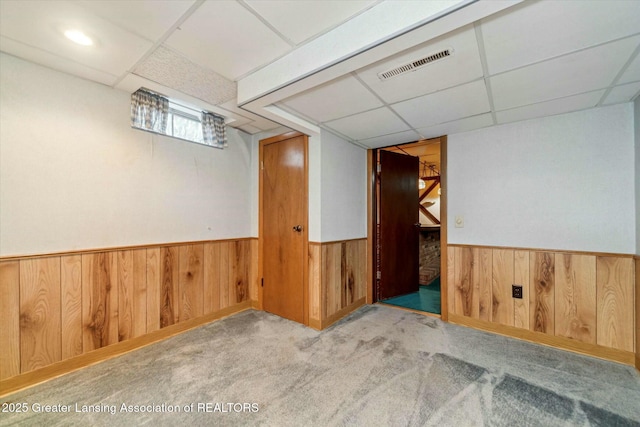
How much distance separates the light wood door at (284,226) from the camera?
286 centimetres

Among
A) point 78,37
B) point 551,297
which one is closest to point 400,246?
point 551,297

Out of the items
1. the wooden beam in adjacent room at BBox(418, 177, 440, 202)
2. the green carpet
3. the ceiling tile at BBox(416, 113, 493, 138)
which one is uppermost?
the ceiling tile at BBox(416, 113, 493, 138)

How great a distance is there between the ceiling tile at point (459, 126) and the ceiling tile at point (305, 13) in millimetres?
1713

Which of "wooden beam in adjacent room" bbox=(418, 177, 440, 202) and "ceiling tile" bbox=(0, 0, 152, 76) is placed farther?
"wooden beam in adjacent room" bbox=(418, 177, 440, 202)

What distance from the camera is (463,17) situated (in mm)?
1162

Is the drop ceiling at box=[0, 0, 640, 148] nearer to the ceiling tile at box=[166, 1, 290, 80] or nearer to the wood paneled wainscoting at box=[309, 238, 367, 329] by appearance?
the ceiling tile at box=[166, 1, 290, 80]

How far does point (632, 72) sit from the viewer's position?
167 centimetres

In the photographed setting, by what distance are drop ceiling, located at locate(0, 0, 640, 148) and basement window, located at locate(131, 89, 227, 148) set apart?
8.0 inches

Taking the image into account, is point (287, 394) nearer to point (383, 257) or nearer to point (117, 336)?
point (117, 336)

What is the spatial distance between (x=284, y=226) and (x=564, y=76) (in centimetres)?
271

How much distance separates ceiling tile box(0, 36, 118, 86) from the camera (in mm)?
1610

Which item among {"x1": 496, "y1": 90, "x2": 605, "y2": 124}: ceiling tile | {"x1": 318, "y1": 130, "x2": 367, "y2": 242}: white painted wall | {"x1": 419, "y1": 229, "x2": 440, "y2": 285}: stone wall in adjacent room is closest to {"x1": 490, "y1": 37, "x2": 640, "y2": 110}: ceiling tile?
{"x1": 496, "y1": 90, "x2": 605, "y2": 124}: ceiling tile

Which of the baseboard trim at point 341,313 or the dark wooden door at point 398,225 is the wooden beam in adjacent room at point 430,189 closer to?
the dark wooden door at point 398,225

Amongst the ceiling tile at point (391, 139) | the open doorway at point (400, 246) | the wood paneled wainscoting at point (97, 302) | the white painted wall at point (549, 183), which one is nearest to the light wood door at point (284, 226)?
the wood paneled wainscoting at point (97, 302)
